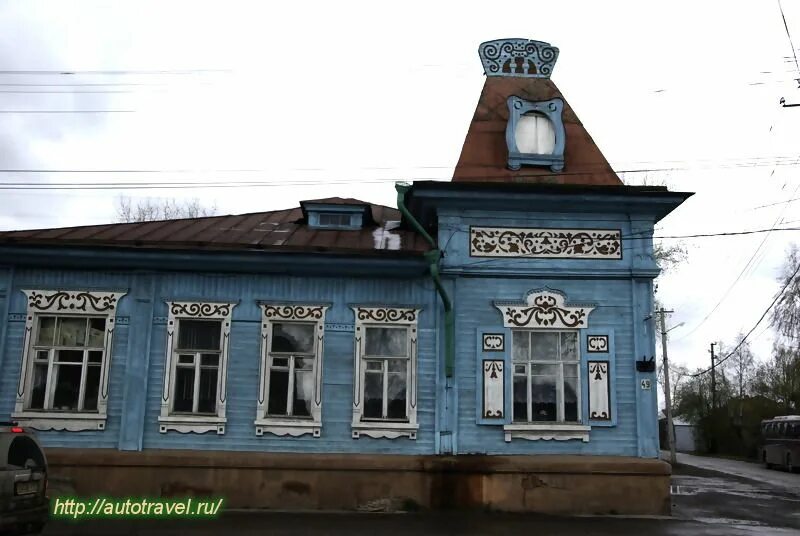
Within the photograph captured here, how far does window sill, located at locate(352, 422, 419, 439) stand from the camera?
41.3 feet

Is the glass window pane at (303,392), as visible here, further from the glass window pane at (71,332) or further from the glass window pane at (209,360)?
the glass window pane at (71,332)

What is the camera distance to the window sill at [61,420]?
12.4 m

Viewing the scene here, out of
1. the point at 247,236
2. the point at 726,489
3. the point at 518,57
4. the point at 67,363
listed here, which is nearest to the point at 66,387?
the point at 67,363

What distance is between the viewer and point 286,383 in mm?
12836

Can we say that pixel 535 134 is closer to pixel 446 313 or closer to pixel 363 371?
pixel 446 313

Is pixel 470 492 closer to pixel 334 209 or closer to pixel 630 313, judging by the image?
pixel 630 313

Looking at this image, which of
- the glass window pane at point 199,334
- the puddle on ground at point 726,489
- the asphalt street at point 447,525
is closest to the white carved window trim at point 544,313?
the asphalt street at point 447,525

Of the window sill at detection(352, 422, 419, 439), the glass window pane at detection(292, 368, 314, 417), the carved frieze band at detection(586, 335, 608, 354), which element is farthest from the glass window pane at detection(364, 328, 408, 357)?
the carved frieze band at detection(586, 335, 608, 354)

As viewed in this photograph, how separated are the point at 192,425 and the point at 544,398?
20.4 ft

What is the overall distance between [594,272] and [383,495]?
18.0 feet

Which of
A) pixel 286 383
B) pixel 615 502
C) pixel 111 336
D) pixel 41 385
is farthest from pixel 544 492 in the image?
pixel 41 385

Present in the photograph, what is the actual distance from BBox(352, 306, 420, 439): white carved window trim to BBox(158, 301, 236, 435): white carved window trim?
7.51 feet

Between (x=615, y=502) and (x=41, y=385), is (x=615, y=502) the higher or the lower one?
the lower one

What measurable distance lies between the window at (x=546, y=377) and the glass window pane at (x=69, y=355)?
7.76 meters
